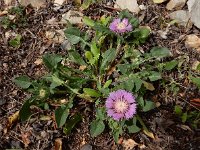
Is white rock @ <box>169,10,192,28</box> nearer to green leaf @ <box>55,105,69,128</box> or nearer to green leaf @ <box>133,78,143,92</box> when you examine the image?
green leaf @ <box>133,78,143,92</box>

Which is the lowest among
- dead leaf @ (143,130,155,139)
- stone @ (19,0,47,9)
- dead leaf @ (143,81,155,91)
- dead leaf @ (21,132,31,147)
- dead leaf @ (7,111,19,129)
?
dead leaf @ (21,132,31,147)

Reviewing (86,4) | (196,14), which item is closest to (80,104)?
(86,4)

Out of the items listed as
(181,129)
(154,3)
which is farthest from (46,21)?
(181,129)

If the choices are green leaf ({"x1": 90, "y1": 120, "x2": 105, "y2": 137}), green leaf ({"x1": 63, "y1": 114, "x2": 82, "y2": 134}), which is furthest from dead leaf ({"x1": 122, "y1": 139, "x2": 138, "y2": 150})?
green leaf ({"x1": 63, "y1": 114, "x2": 82, "y2": 134})

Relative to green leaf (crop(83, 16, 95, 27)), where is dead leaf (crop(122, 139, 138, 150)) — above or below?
below

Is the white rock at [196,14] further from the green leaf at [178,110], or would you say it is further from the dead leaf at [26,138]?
the dead leaf at [26,138]

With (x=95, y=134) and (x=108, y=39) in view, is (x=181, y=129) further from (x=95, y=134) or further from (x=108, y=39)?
(x=108, y=39)
